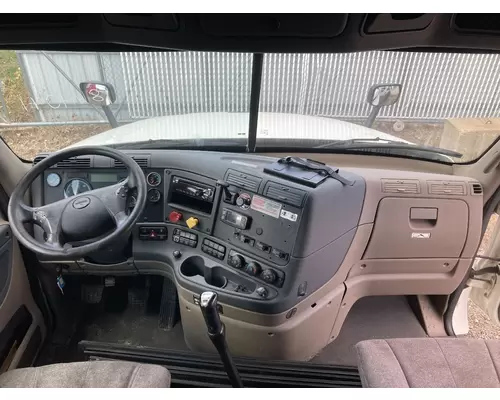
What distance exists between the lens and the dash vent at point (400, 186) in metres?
2.02

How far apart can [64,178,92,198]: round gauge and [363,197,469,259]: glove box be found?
132cm

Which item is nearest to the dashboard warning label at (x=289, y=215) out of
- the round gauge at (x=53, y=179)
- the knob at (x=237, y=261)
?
the knob at (x=237, y=261)

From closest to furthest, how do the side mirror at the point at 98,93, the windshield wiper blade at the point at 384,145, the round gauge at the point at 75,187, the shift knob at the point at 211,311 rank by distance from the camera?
the shift knob at the point at 211,311, the side mirror at the point at 98,93, the round gauge at the point at 75,187, the windshield wiper blade at the point at 384,145

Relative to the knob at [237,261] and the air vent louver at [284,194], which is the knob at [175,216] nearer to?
the knob at [237,261]

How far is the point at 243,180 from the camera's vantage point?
1903mm

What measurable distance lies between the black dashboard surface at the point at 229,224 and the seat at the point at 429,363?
0.41 meters

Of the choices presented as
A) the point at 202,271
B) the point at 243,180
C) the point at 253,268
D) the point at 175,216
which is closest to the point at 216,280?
the point at 202,271

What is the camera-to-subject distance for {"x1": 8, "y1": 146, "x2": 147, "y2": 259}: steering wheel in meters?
1.62

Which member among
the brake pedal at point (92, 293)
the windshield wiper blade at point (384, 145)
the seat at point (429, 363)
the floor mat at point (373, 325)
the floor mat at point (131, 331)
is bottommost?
the floor mat at point (131, 331)

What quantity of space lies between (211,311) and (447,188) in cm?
125

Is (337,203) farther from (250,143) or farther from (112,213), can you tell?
(112,213)

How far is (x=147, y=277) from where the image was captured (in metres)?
2.51

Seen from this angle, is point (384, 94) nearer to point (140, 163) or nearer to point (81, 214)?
point (140, 163)
